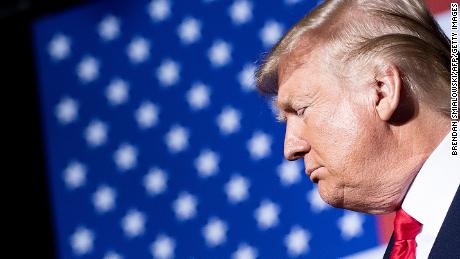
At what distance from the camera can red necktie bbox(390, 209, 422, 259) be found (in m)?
1.28

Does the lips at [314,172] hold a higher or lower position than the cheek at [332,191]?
higher

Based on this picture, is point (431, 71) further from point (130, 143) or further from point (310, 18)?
point (130, 143)

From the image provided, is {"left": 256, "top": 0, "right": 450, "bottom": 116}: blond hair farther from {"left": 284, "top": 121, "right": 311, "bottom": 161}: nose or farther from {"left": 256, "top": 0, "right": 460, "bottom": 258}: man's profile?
{"left": 284, "top": 121, "right": 311, "bottom": 161}: nose

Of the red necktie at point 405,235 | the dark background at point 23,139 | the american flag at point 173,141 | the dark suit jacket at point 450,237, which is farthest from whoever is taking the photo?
the dark background at point 23,139

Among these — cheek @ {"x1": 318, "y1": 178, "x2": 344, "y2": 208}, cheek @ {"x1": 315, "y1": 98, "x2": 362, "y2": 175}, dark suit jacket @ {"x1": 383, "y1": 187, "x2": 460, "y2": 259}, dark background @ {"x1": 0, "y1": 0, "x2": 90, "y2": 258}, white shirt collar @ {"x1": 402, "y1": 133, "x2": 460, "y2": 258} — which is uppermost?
dark background @ {"x1": 0, "y1": 0, "x2": 90, "y2": 258}

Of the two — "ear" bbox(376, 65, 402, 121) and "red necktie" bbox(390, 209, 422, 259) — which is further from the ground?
"ear" bbox(376, 65, 402, 121)

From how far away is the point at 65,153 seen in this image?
243cm

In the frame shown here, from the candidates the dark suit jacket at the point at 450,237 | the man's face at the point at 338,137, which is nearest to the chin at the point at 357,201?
the man's face at the point at 338,137

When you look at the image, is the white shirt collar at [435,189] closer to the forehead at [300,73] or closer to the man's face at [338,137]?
the man's face at [338,137]

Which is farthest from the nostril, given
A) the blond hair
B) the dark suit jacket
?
the dark suit jacket

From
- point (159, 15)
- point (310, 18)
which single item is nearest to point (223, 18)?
point (159, 15)

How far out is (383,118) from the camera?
123cm

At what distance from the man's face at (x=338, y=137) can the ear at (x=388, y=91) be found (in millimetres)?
17

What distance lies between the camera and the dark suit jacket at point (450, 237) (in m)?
1.17
